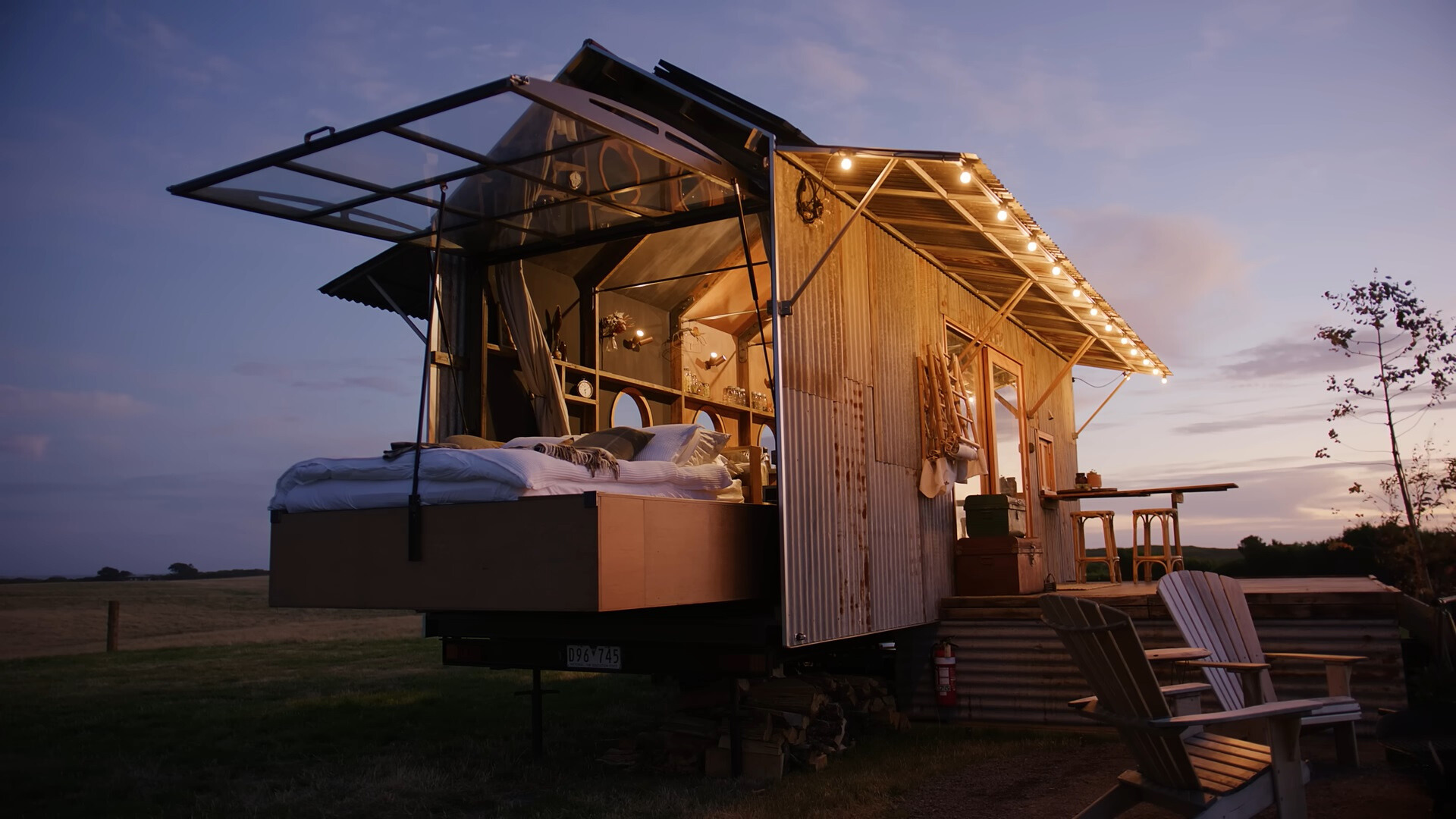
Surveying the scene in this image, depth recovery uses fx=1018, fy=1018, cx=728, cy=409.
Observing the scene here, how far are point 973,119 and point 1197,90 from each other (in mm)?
2172

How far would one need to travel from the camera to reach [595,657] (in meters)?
5.83

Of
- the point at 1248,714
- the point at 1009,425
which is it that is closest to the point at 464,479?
the point at 1248,714

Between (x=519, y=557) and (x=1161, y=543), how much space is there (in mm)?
8479

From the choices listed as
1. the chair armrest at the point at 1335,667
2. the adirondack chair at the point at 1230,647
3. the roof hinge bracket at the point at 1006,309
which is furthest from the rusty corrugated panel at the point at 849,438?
the chair armrest at the point at 1335,667

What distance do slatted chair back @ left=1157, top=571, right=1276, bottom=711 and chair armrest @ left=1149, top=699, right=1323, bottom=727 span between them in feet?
4.29

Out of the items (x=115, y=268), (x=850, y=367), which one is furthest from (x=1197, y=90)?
(x=115, y=268)

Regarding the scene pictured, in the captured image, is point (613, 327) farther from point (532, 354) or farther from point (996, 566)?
point (996, 566)

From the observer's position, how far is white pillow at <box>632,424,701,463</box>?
6301 millimetres

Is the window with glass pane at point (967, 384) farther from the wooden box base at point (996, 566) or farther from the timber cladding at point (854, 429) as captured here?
the wooden box base at point (996, 566)

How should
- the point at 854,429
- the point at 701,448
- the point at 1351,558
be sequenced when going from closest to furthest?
the point at 701,448 → the point at 854,429 → the point at 1351,558

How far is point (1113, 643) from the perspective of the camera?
11.9 ft

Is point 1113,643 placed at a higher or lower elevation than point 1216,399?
lower

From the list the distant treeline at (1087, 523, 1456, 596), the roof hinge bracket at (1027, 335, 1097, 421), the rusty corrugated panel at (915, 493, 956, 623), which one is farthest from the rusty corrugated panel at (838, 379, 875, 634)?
the distant treeline at (1087, 523, 1456, 596)

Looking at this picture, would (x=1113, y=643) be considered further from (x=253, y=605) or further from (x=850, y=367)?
(x=253, y=605)
